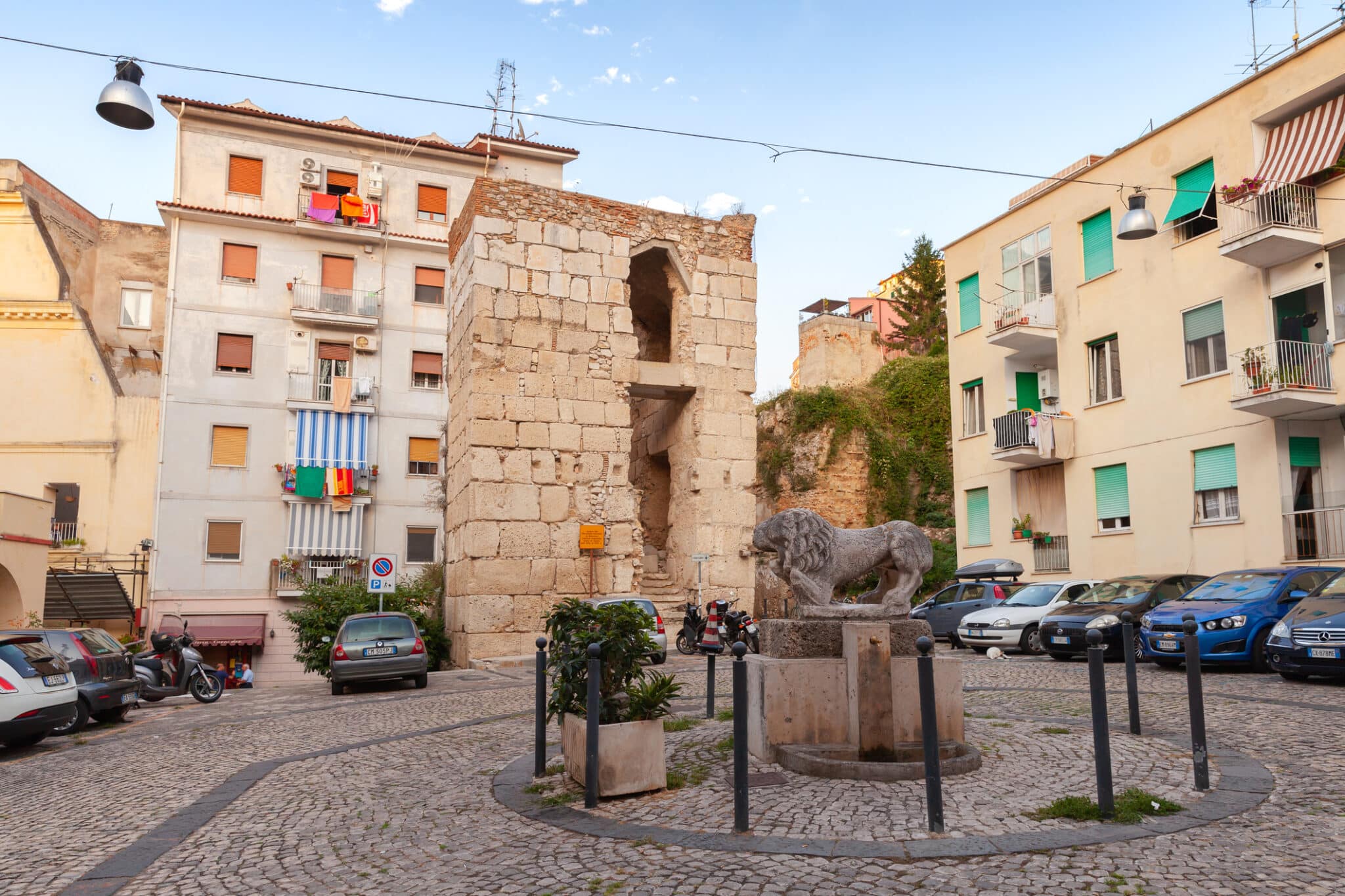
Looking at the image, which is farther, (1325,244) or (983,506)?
(983,506)

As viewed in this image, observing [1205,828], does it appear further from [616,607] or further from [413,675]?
[413,675]

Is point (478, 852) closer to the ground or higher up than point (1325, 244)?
closer to the ground

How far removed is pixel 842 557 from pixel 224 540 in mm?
25106

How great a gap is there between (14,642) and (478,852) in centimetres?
804

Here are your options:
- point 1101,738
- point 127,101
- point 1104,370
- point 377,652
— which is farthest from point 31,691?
point 1104,370

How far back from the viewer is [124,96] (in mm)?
9859

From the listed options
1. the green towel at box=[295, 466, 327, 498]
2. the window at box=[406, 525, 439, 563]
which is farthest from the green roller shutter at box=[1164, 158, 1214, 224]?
the green towel at box=[295, 466, 327, 498]

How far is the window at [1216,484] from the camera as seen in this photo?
19.4m

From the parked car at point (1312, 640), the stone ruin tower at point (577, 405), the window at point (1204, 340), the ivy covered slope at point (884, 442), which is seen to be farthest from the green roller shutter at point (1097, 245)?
the parked car at point (1312, 640)

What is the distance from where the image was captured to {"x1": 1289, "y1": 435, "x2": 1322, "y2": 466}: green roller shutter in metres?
18.7

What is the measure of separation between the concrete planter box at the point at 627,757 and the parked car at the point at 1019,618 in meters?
12.2

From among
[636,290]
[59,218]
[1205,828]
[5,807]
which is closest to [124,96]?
[5,807]

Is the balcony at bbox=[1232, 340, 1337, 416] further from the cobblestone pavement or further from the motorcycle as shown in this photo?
the motorcycle

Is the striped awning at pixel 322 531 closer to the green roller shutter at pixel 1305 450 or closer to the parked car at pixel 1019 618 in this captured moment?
the parked car at pixel 1019 618
